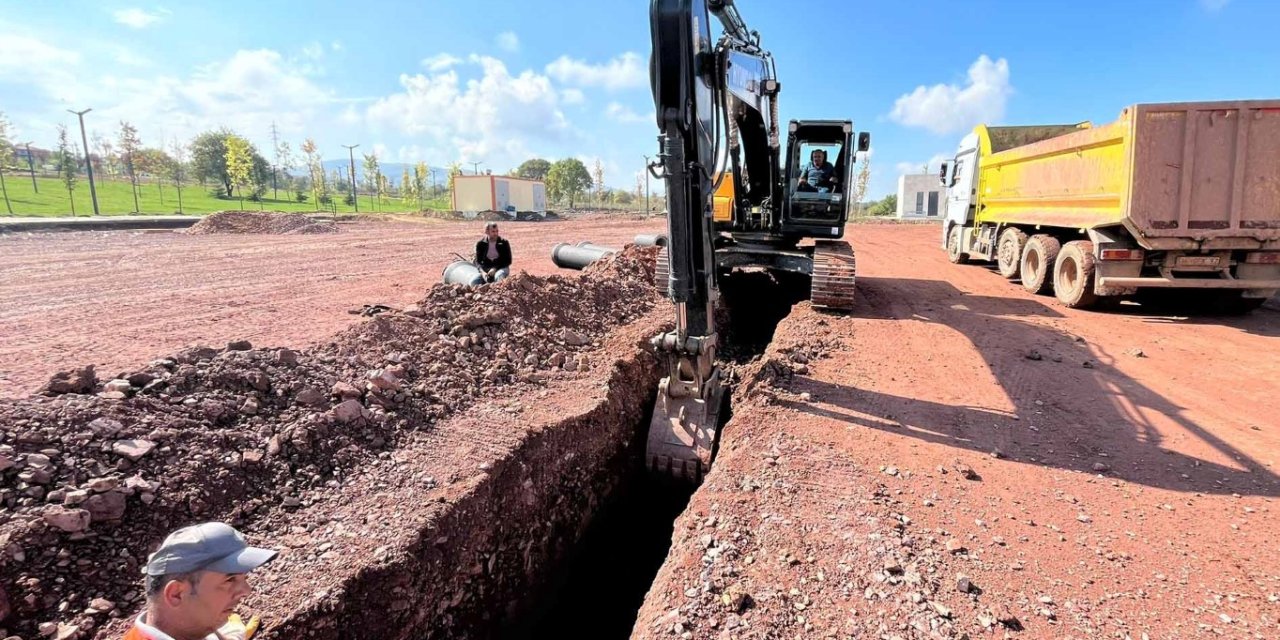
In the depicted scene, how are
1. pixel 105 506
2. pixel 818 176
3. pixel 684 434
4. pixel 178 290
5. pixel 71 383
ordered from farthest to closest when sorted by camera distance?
pixel 178 290 < pixel 818 176 < pixel 684 434 < pixel 71 383 < pixel 105 506

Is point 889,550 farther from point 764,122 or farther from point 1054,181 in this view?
point 1054,181

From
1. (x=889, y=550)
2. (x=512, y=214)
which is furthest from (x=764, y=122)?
(x=512, y=214)

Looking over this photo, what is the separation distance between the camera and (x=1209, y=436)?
496cm

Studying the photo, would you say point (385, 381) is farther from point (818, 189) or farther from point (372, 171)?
point (372, 171)

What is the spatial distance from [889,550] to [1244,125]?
8861 mm

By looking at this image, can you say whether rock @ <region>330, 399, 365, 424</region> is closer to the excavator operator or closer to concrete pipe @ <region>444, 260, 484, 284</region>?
concrete pipe @ <region>444, 260, 484, 284</region>

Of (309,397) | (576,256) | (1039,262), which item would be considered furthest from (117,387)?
(1039,262)

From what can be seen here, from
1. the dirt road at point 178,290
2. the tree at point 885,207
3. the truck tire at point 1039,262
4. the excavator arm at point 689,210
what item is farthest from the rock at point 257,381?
the tree at point 885,207

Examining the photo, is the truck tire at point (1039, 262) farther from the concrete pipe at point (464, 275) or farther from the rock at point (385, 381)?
the rock at point (385, 381)

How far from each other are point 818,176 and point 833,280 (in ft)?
6.14

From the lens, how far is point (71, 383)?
412cm

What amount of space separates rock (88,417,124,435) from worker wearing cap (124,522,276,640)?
2.30 meters

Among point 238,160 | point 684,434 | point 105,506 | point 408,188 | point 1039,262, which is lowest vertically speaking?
point 684,434

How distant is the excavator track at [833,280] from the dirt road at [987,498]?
1280 millimetres
